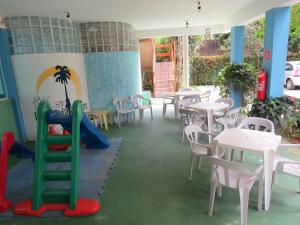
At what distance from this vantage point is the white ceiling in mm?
4125

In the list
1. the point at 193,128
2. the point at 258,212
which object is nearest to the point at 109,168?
the point at 193,128

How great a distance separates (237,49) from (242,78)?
123 cm

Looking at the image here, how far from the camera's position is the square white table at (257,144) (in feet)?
8.18

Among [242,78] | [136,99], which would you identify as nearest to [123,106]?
[136,99]

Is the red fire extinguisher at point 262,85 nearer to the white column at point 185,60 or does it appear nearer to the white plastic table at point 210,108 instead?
the white plastic table at point 210,108

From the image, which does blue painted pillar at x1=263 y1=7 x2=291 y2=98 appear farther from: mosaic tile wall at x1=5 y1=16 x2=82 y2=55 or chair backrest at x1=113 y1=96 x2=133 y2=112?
mosaic tile wall at x1=5 y1=16 x2=82 y2=55

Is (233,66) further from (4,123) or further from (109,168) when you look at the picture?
(4,123)

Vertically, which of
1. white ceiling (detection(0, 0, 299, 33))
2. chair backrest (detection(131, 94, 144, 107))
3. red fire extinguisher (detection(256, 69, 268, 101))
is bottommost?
chair backrest (detection(131, 94, 144, 107))

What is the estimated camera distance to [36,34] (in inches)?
199

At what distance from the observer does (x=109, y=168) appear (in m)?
3.93

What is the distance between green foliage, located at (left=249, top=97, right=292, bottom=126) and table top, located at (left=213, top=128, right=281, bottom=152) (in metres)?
1.65

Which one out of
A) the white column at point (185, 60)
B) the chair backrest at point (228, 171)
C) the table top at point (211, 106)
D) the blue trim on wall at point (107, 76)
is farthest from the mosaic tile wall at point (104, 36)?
the chair backrest at point (228, 171)

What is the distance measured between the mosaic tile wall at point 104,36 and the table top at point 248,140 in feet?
14.3

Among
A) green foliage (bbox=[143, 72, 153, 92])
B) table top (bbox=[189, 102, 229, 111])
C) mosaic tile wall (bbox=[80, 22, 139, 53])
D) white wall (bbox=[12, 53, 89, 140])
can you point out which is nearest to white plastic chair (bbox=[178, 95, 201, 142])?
table top (bbox=[189, 102, 229, 111])
